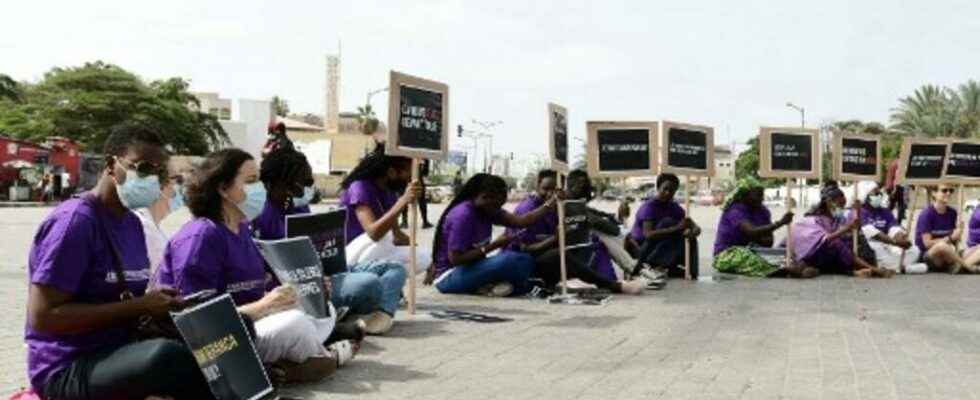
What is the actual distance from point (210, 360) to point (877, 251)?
11453 mm

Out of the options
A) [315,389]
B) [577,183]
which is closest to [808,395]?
[315,389]

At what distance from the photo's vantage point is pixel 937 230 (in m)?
14.5

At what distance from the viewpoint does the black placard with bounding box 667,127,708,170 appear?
522 inches

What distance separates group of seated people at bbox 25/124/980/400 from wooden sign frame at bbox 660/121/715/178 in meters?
0.60

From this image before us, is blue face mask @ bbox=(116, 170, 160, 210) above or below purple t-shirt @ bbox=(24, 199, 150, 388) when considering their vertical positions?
above

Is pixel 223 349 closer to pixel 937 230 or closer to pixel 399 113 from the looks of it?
pixel 399 113

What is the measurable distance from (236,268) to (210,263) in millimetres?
180

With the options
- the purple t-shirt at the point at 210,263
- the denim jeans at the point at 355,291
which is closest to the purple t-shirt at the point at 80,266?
the purple t-shirt at the point at 210,263

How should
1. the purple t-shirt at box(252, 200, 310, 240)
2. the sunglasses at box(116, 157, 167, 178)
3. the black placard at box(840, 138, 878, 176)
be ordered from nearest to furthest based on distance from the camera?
the sunglasses at box(116, 157, 167, 178) → the purple t-shirt at box(252, 200, 310, 240) → the black placard at box(840, 138, 878, 176)

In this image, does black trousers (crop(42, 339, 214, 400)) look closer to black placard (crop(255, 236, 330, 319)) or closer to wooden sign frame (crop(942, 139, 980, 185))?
black placard (crop(255, 236, 330, 319))

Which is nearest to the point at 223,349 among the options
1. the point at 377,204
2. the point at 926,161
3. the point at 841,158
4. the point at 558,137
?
the point at 377,204

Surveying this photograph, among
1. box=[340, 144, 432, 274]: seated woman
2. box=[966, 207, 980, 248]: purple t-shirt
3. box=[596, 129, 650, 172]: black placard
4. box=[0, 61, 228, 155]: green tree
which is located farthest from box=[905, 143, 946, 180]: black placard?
box=[0, 61, 228, 155]: green tree

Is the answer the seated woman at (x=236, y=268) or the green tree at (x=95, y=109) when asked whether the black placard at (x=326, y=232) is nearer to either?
the seated woman at (x=236, y=268)

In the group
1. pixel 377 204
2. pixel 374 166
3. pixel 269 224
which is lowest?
pixel 269 224
